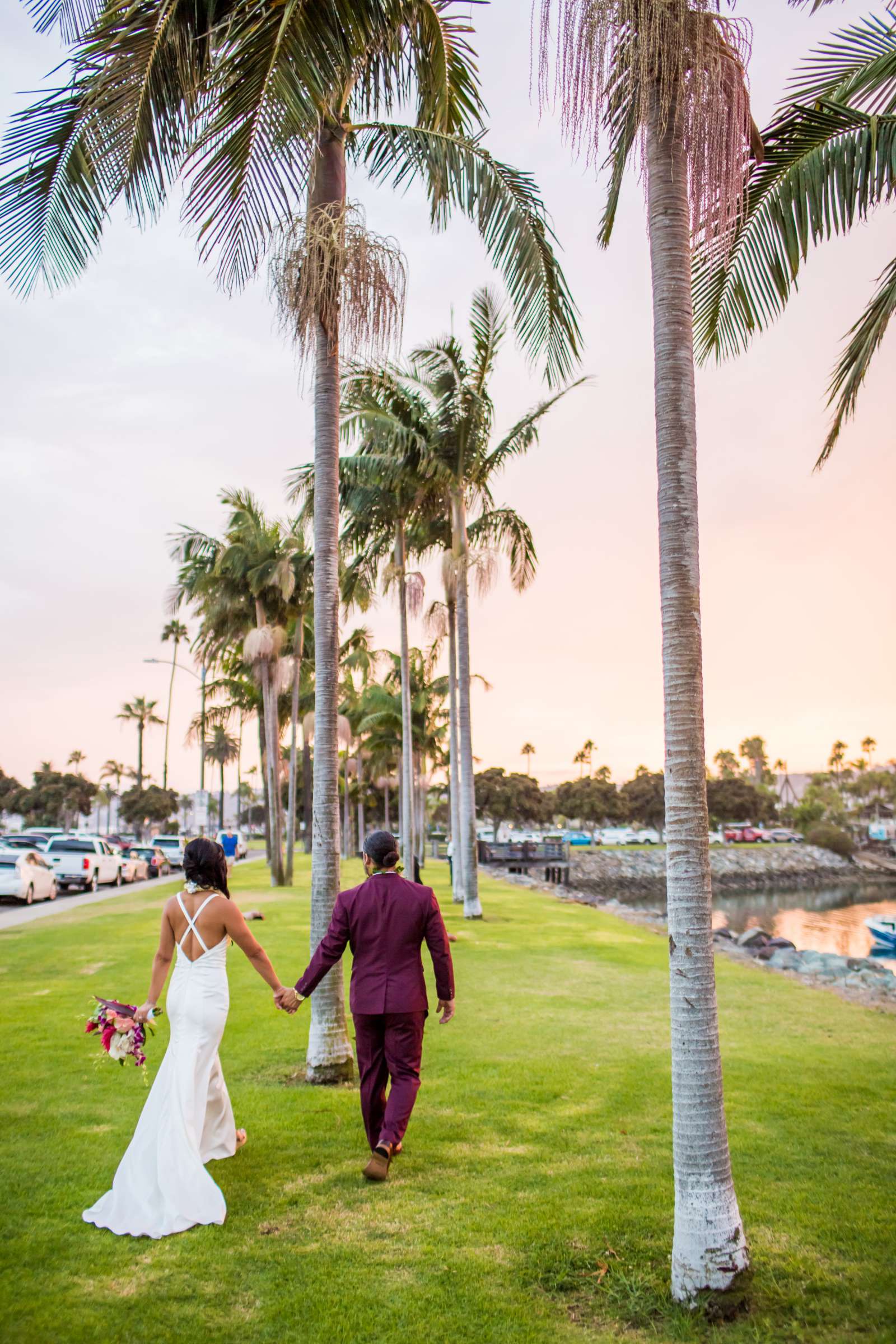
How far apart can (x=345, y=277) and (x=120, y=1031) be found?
18.5 feet

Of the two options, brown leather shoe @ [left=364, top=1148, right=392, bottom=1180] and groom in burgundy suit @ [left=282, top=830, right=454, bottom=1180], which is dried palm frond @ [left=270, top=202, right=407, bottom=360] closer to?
groom in burgundy suit @ [left=282, top=830, right=454, bottom=1180]

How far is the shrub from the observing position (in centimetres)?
9212

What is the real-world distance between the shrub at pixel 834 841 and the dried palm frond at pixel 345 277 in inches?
A: 3675

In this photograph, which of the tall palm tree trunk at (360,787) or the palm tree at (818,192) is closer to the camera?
the palm tree at (818,192)

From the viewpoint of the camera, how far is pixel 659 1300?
4227 mm

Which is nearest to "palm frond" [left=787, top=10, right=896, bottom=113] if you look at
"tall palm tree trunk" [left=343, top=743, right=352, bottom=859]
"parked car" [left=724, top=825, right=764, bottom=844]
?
"tall palm tree trunk" [left=343, top=743, right=352, bottom=859]

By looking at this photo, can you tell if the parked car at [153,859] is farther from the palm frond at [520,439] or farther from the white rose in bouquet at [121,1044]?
the white rose in bouquet at [121,1044]

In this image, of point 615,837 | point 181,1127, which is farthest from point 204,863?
point 615,837

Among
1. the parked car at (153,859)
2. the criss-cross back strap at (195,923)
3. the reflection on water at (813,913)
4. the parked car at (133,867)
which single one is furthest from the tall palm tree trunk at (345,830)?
the criss-cross back strap at (195,923)

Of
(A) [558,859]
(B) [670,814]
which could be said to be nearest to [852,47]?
(B) [670,814]

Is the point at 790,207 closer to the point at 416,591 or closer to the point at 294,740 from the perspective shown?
the point at 416,591

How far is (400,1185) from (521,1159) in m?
0.88

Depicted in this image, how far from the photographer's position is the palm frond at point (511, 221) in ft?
27.7

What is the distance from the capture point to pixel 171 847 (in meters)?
49.2
